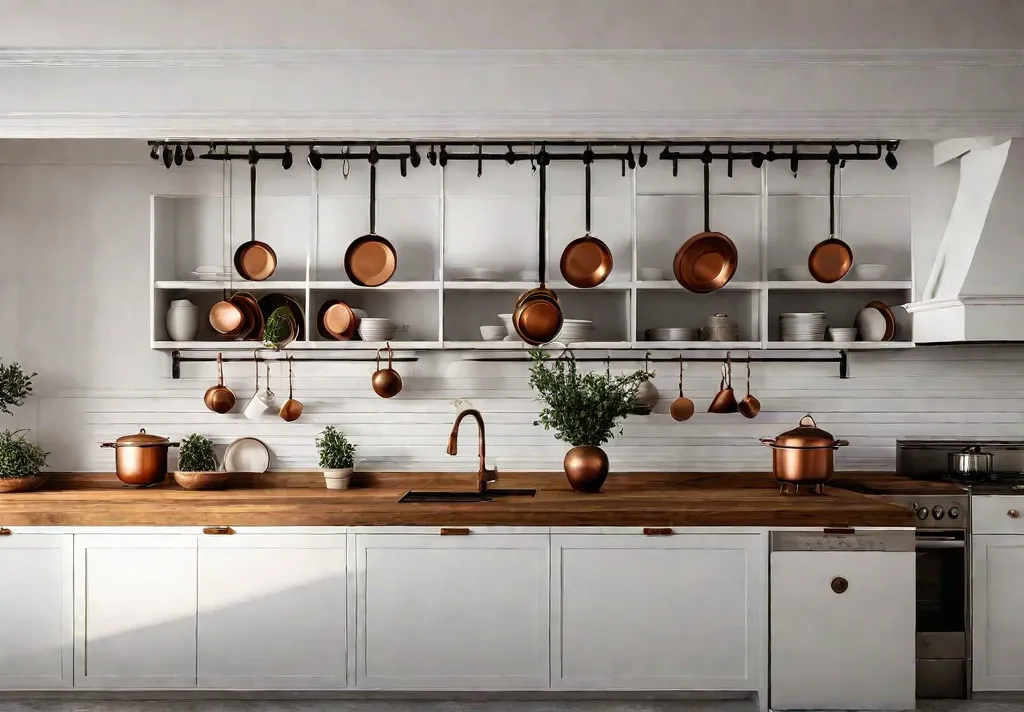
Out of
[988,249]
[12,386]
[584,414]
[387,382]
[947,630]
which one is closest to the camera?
[988,249]

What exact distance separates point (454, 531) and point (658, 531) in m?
0.83

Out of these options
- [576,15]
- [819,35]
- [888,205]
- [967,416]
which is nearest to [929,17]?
[819,35]

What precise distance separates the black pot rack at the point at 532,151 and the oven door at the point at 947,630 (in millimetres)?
1739

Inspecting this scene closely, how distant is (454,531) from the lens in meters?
3.38

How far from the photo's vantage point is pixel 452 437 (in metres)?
3.85

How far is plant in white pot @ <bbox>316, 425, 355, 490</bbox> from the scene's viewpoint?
4.05 metres

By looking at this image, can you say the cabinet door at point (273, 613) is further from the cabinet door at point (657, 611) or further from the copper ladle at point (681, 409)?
the copper ladle at point (681, 409)

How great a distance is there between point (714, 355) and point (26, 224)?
3606 mm

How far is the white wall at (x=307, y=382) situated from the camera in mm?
4258

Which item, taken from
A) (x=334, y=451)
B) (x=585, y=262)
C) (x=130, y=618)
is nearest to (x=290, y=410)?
(x=334, y=451)

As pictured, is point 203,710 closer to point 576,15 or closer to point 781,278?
point 576,15

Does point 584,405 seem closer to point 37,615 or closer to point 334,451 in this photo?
point 334,451

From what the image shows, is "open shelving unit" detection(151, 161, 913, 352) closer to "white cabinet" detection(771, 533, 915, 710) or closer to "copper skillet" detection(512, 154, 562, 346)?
"copper skillet" detection(512, 154, 562, 346)

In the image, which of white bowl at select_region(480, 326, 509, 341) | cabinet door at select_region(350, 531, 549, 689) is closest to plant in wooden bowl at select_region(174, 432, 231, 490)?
cabinet door at select_region(350, 531, 549, 689)
